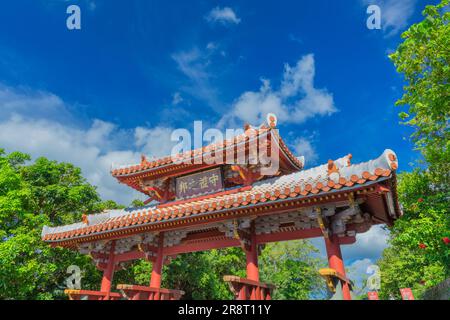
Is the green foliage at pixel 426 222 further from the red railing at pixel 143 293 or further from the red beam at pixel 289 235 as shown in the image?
the red railing at pixel 143 293

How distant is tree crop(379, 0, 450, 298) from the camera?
1041 centimetres

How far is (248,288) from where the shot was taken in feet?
24.5

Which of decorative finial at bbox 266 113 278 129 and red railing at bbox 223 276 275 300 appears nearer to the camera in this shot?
red railing at bbox 223 276 275 300

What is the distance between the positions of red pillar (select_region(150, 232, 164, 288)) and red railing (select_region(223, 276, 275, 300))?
356 cm

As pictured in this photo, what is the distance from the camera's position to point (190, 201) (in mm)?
11320

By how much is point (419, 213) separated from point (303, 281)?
51.2ft

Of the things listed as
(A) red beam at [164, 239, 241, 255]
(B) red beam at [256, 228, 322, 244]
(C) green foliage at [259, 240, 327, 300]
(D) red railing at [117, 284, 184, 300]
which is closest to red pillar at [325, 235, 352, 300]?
(B) red beam at [256, 228, 322, 244]

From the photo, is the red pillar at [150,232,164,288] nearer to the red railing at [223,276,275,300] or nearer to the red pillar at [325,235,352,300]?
the red railing at [223,276,275,300]

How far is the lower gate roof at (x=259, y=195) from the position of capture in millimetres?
6766

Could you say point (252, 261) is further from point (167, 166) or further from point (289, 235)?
point (167, 166)

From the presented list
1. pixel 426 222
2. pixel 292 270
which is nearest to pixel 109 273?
pixel 426 222

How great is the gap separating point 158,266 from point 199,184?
315cm
